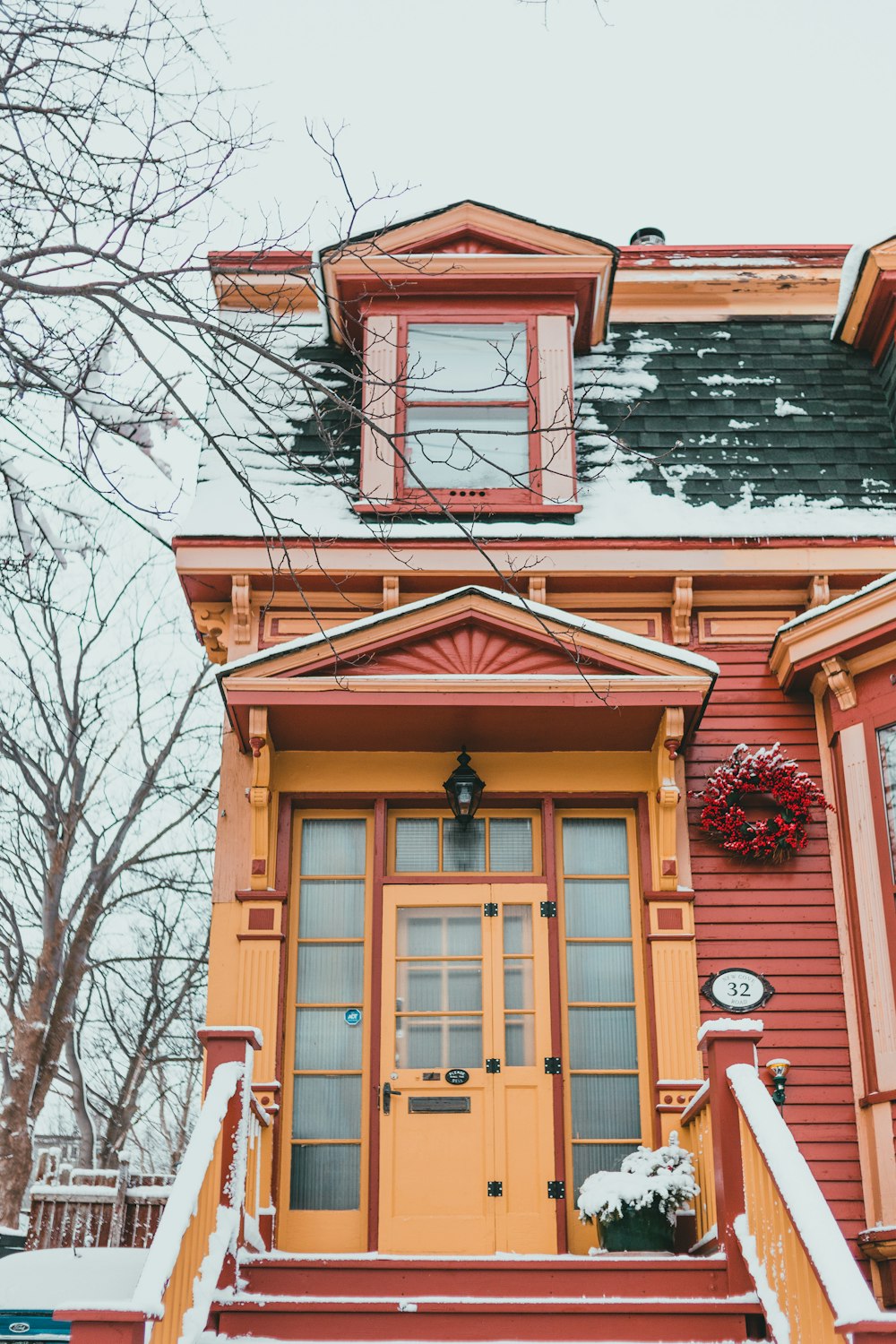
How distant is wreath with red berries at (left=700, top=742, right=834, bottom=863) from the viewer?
8.04m

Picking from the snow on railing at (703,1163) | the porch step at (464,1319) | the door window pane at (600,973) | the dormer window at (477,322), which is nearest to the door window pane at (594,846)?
the door window pane at (600,973)

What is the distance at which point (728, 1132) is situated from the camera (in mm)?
5914

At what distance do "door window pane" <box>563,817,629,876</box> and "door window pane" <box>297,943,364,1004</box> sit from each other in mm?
1360

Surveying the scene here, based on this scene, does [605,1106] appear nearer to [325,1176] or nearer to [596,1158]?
[596,1158]

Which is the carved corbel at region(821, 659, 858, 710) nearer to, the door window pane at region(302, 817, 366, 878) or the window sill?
the window sill

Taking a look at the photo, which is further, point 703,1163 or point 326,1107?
point 326,1107

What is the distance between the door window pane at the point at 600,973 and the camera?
7.94 meters

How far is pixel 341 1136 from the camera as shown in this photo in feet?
25.2

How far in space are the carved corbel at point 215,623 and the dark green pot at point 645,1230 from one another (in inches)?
166

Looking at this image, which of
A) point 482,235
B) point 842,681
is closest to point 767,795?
point 842,681

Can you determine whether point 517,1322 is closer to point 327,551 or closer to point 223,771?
point 223,771

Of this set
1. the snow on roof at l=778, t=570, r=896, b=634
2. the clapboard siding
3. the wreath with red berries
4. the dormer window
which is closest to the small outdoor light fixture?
the clapboard siding

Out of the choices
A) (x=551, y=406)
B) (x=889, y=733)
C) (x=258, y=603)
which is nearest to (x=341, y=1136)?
(x=258, y=603)

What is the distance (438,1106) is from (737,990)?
5.94 ft
